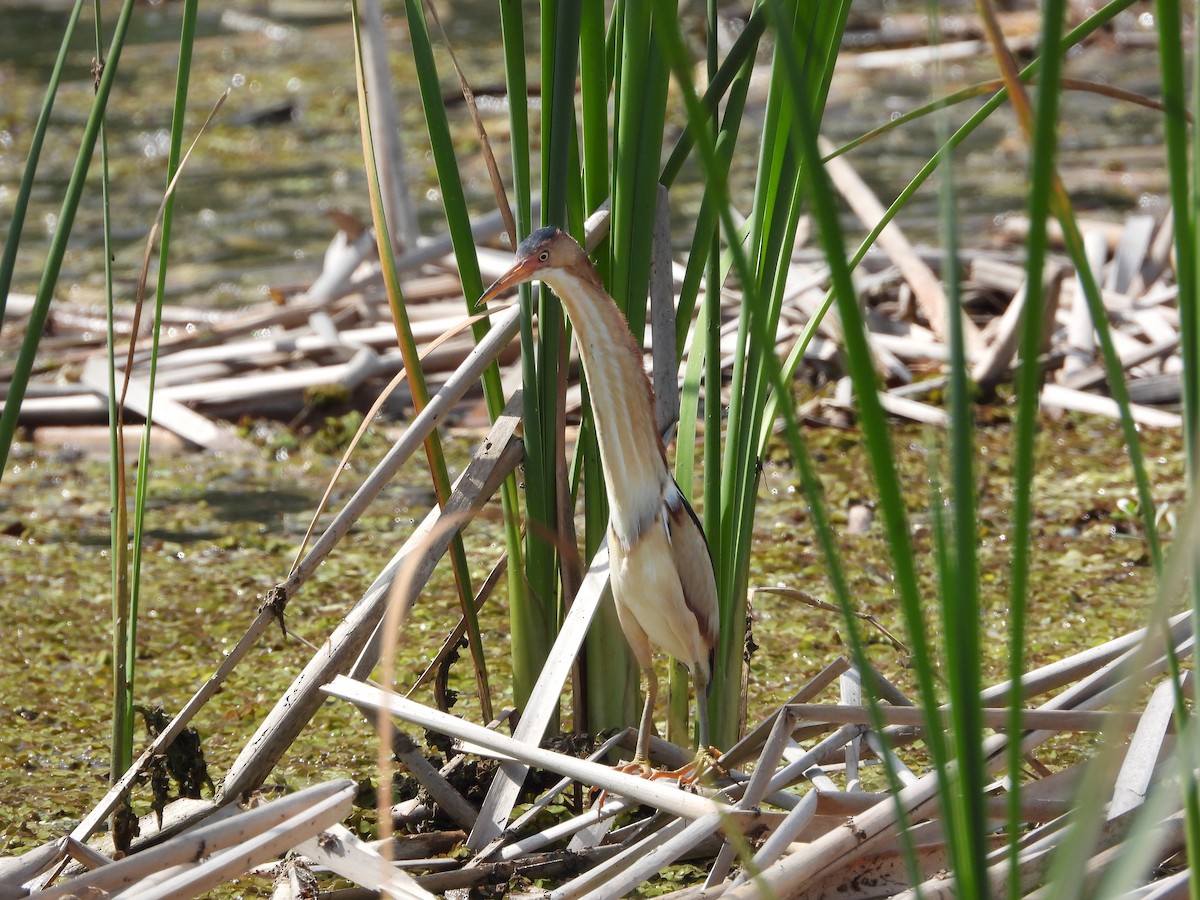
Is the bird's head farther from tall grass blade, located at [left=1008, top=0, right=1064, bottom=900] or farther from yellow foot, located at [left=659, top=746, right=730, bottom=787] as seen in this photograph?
tall grass blade, located at [left=1008, top=0, right=1064, bottom=900]

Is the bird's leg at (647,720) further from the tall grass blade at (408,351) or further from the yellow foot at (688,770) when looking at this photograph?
the tall grass blade at (408,351)

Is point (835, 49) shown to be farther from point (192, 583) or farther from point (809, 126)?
point (192, 583)

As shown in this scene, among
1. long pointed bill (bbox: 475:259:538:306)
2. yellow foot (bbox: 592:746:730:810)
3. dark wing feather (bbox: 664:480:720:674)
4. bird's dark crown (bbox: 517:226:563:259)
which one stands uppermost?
bird's dark crown (bbox: 517:226:563:259)

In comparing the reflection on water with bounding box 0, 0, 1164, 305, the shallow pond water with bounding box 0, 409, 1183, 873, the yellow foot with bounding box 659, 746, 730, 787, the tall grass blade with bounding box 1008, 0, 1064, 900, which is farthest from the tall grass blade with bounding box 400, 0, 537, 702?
the reflection on water with bounding box 0, 0, 1164, 305

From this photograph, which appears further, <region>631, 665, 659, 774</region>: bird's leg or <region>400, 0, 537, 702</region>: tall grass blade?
<region>631, 665, 659, 774</region>: bird's leg

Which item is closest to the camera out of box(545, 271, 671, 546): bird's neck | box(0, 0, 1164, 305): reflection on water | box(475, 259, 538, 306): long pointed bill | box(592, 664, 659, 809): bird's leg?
box(475, 259, 538, 306): long pointed bill

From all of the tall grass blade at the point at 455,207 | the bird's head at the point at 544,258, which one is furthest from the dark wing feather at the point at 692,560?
the bird's head at the point at 544,258

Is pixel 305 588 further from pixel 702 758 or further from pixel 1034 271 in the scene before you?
pixel 1034 271

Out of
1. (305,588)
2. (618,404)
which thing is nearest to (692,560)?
(618,404)
